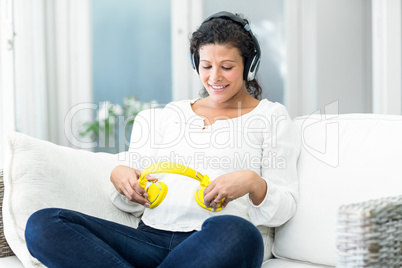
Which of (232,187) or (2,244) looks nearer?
(232,187)

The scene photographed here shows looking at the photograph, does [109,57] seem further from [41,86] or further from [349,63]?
[349,63]

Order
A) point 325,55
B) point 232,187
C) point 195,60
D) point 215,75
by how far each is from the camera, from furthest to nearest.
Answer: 1. point 325,55
2. point 195,60
3. point 215,75
4. point 232,187

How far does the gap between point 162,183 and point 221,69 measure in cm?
37

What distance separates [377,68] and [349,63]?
0.56m

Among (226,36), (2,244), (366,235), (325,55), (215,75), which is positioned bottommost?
(2,244)

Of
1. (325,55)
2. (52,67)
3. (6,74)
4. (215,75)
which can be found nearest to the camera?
(215,75)

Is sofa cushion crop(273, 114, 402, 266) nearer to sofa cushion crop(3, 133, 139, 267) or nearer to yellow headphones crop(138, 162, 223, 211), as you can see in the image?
yellow headphones crop(138, 162, 223, 211)

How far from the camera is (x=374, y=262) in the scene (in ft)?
2.89

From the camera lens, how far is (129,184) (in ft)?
4.25

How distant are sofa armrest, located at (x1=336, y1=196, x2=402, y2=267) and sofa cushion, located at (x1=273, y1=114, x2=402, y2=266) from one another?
321 millimetres

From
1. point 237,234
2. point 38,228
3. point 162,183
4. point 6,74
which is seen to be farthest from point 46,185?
point 6,74

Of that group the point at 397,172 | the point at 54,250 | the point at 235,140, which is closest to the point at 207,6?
the point at 235,140

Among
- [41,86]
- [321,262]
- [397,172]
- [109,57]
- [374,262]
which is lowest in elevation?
[321,262]

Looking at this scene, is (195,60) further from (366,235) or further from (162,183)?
(366,235)
